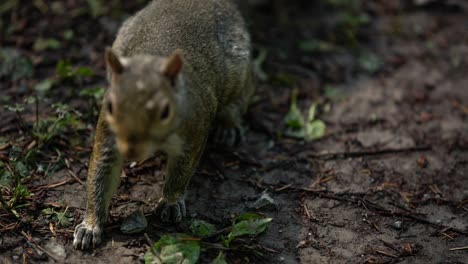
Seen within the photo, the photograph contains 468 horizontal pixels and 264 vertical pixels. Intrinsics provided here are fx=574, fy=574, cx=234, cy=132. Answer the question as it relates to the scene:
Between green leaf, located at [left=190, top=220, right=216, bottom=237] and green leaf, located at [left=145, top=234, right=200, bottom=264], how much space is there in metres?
0.16

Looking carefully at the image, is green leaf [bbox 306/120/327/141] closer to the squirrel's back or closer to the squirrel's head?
the squirrel's back

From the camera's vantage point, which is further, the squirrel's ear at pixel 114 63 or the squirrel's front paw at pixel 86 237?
the squirrel's front paw at pixel 86 237

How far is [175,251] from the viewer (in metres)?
3.20

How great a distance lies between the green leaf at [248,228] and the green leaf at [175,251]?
0.22 meters

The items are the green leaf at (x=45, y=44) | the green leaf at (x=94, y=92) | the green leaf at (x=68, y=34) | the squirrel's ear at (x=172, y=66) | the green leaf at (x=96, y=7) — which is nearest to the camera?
the squirrel's ear at (x=172, y=66)

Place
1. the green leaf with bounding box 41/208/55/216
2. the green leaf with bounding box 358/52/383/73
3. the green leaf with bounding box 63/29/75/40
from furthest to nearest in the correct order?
1. the green leaf with bounding box 358/52/383/73
2. the green leaf with bounding box 63/29/75/40
3. the green leaf with bounding box 41/208/55/216

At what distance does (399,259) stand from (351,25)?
319 cm

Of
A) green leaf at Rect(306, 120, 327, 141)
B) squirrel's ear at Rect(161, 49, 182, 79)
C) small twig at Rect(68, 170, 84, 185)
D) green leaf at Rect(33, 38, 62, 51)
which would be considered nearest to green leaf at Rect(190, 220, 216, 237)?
small twig at Rect(68, 170, 84, 185)

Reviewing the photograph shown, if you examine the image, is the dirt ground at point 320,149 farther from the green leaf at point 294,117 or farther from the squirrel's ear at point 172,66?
the squirrel's ear at point 172,66

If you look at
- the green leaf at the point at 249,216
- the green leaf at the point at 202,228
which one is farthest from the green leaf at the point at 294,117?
the green leaf at the point at 202,228

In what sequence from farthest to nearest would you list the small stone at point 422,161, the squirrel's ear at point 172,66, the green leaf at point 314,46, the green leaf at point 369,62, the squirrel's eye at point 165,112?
the green leaf at point 314,46, the green leaf at point 369,62, the small stone at point 422,161, the squirrel's ear at point 172,66, the squirrel's eye at point 165,112

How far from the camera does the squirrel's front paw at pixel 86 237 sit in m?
3.27

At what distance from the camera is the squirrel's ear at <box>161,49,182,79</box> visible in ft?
9.62

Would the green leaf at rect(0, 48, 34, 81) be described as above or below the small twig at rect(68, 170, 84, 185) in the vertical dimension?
above
